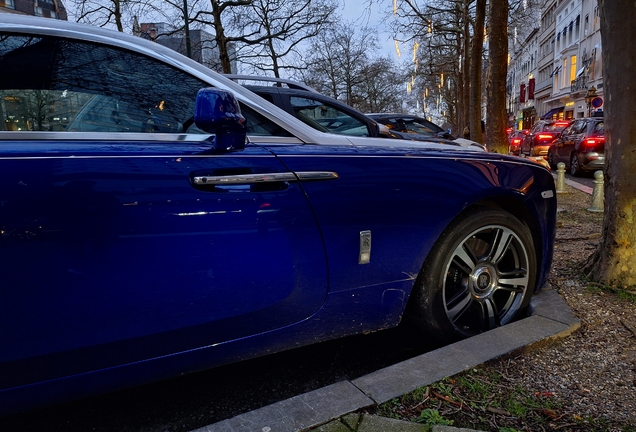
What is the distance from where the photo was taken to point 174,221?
5.72 ft

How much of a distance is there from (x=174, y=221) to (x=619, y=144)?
2.90 m

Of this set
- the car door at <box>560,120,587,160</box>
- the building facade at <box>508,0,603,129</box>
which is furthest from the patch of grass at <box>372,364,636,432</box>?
the building facade at <box>508,0,603,129</box>

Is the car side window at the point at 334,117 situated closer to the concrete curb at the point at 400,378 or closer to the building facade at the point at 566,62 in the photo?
the concrete curb at the point at 400,378

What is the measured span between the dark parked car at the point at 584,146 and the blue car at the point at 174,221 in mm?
10733

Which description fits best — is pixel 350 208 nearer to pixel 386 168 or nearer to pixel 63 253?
pixel 386 168

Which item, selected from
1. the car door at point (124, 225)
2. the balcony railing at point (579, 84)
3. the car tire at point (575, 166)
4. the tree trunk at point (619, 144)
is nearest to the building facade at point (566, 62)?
the balcony railing at point (579, 84)

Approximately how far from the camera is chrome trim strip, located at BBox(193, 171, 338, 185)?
1827 millimetres

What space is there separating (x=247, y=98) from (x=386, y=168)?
71 cm

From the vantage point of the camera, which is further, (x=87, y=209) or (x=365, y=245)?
(x=365, y=245)

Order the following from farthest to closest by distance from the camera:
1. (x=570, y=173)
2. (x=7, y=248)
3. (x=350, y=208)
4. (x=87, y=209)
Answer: (x=570, y=173), (x=350, y=208), (x=87, y=209), (x=7, y=248)

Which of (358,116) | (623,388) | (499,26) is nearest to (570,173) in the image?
(499,26)

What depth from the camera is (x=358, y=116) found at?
6.10 meters

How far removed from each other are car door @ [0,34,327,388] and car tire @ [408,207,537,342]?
0.71m

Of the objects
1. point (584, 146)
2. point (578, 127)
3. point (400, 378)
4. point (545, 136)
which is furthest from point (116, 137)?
point (545, 136)
